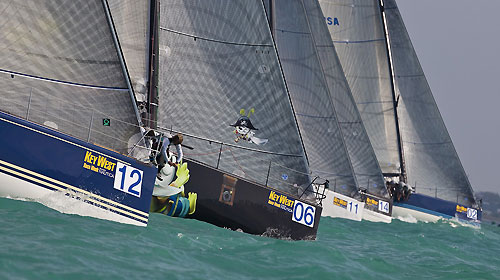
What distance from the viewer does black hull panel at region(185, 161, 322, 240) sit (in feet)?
37.1

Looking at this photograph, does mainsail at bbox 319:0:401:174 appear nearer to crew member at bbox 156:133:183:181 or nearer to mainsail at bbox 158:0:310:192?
mainsail at bbox 158:0:310:192

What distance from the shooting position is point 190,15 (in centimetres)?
1305

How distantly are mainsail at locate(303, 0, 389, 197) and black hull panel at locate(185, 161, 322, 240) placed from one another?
1052cm

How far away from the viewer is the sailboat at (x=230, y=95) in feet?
41.5

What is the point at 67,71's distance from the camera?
31.7ft

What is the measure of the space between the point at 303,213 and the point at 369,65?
14276mm

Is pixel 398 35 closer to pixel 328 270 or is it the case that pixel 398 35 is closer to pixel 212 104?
pixel 212 104

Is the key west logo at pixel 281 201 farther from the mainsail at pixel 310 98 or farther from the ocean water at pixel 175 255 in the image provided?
the mainsail at pixel 310 98

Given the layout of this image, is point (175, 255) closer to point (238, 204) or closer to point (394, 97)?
point (238, 204)

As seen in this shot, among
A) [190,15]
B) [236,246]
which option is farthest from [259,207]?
[190,15]

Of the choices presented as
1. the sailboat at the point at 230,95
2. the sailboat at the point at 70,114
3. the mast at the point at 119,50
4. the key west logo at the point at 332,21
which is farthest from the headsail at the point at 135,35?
the key west logo at the point at 332,21

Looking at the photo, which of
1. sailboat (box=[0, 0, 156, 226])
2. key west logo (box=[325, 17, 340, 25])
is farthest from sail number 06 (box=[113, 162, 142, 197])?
key west logo (box=[325, 17, 340, 25])

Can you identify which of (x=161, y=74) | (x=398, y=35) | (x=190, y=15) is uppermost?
(x=398, y=35)

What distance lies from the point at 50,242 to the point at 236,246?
3044 mm
